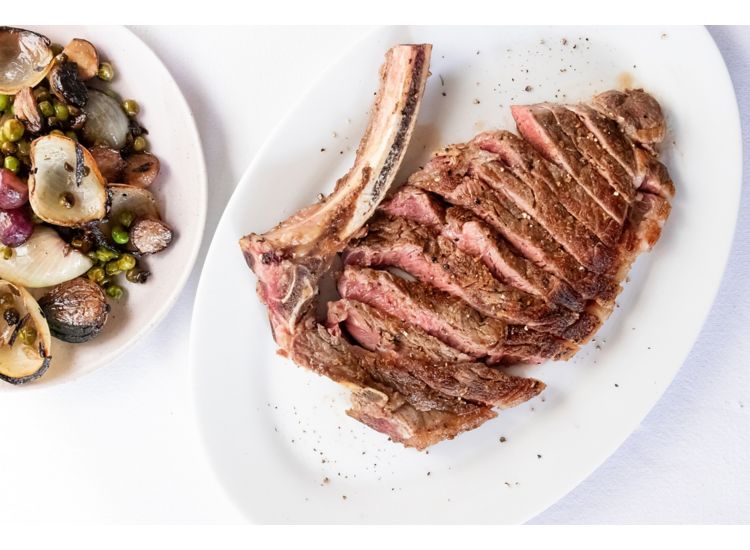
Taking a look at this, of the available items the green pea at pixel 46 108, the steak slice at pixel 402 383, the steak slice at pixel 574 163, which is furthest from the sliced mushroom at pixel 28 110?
the steak slice at pixel 574 163

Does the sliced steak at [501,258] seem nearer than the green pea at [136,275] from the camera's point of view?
Yes

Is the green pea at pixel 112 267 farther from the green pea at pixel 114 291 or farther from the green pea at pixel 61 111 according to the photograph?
the green pea at pixel 61 111

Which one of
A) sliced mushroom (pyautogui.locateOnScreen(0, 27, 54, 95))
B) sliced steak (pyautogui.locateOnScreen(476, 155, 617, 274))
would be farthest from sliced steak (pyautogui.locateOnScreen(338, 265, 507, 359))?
sliced mushroom (pyautogui.locateOnScreen(0, 27, 54, 95))

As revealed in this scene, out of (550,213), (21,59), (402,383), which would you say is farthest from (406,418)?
(21,59)

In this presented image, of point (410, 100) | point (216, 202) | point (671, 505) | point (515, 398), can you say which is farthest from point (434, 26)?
point (671, 505)

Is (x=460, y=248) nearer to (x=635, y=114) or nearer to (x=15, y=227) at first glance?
(x=635, y=114)

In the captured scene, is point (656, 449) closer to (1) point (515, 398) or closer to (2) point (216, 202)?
(1) point (515, 398)
